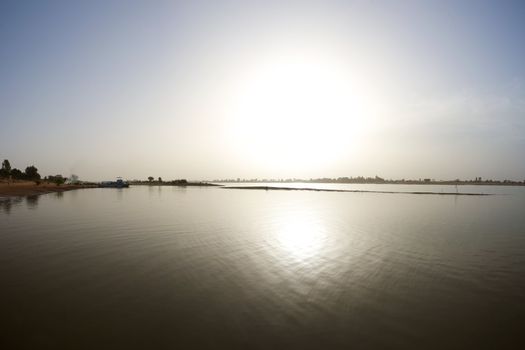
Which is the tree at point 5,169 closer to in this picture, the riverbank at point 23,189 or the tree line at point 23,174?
the tree line at point 23,174

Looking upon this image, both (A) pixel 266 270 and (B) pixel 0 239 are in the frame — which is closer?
(A) pixel 266 270

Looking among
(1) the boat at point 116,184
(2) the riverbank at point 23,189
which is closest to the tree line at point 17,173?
(1) the boat at point 116,184

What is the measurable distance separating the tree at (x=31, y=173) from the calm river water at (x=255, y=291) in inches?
7507

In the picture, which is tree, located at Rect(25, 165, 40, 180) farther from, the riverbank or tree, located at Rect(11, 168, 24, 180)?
the riverbank

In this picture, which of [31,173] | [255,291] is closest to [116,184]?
[31,173]

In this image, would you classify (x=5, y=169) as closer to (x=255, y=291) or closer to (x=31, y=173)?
(x=31, y=173)

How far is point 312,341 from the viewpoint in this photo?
8.58m

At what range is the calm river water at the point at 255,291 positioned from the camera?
28.8 ft

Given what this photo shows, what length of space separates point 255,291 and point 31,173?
215 meters

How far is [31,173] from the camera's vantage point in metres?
174

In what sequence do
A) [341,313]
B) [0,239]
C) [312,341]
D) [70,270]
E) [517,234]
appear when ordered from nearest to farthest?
[312,341], [341,313], [70,270], [0,239], [517,234]

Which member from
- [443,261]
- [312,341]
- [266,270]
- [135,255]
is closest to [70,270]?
[135,255]

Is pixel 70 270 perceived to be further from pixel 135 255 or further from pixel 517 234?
pixel 517 234

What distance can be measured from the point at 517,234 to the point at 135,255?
115 feet
